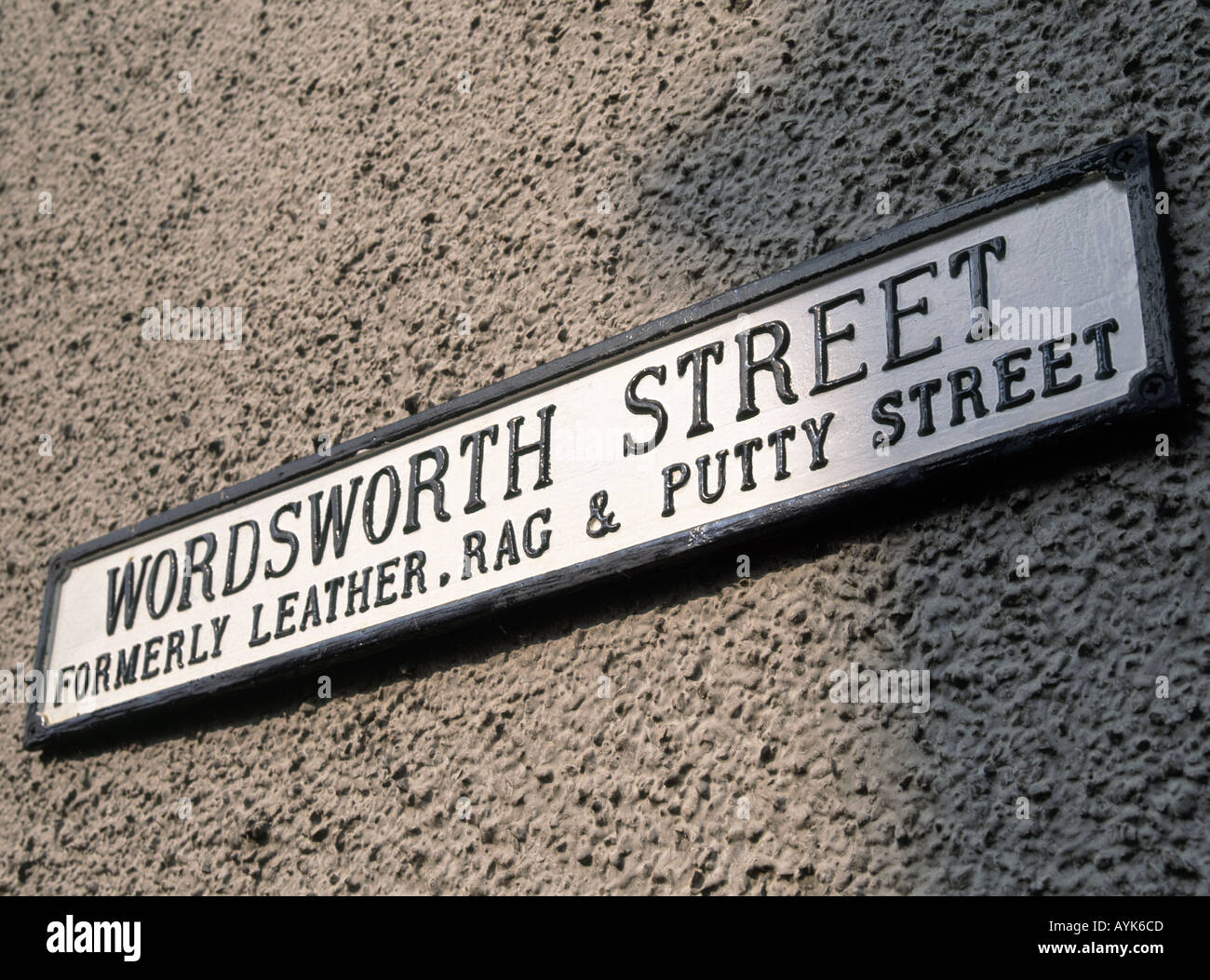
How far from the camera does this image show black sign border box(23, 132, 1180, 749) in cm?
88

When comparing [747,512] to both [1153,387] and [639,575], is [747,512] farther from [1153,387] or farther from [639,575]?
[1153,387]

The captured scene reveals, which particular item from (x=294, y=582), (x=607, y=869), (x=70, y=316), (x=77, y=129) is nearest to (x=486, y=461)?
(x=294, y=582)

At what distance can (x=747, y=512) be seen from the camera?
3.35ft

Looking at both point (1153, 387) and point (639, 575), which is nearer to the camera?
point (1153, 387)

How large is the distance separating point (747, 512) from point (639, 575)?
0.41 ft

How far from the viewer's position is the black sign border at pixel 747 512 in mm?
884

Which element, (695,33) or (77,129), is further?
(77,129)

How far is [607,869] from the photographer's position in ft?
3.31

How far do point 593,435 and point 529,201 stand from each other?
373 mm

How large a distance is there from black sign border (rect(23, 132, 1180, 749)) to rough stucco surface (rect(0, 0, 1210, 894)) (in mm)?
31

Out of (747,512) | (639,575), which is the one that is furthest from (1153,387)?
(639,575)
